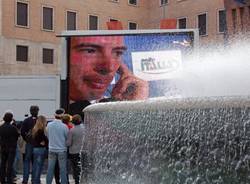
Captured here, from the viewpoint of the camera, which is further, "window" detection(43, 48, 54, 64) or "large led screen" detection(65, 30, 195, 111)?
"window" detection(43, 48, 54, 64)

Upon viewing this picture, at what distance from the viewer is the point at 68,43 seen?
1591cm

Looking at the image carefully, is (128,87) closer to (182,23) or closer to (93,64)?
(93,64)

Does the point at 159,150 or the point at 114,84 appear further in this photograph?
the point at 114,84

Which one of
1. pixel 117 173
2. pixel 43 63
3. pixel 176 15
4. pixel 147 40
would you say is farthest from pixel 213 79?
pixel 176 15

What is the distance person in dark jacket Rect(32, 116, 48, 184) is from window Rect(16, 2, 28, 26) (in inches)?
1241

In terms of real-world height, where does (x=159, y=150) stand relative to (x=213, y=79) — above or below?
below

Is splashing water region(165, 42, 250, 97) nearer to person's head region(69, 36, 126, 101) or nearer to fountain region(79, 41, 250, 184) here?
fountain region(79, 41, 250, 184)

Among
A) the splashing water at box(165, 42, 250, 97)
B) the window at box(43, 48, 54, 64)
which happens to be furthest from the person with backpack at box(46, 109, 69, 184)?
the window at box(43, 48, 54, 64)

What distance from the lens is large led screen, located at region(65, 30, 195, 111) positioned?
1512cm

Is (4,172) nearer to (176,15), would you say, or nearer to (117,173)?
(117,173)

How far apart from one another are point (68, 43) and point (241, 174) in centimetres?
1178

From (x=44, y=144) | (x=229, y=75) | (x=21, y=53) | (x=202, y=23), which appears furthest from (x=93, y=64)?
(x=202, y=23)

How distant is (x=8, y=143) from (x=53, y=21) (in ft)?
108

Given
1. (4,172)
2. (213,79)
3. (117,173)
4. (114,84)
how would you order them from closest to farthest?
(117,173), (213,79), (4,172), (114,84)
